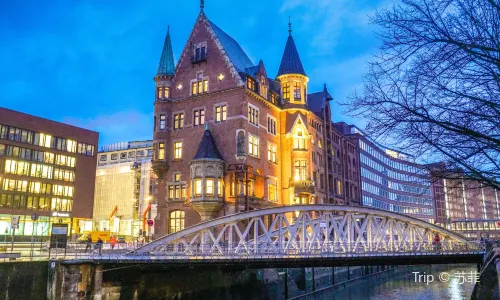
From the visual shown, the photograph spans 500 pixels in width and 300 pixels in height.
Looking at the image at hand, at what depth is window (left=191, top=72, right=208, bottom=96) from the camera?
1834 inches

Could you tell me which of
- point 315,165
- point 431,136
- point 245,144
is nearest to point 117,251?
point 245,144

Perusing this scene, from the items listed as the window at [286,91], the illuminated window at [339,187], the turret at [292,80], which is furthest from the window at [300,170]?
the illuminated window at [339,187]

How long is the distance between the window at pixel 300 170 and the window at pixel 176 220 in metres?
12.7

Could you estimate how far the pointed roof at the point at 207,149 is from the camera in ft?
138

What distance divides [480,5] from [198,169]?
35.2m

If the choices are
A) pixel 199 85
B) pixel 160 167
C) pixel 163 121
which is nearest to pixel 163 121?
pixel 163 121

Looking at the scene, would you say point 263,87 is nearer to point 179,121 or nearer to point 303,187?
point 179,121

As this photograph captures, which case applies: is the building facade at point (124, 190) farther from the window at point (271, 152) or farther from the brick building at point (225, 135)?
the window at point (271, 152)

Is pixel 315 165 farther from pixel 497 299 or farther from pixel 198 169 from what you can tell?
pixel 497 299

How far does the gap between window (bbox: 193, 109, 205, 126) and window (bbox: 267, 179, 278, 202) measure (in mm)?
9434

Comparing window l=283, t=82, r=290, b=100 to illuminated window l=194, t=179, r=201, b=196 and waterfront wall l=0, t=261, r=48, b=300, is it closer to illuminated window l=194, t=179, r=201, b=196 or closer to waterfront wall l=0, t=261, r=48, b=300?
illuminated window l=194, t=179, r=201, b=196

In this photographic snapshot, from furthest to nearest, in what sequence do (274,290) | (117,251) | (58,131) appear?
(58,131) → (274,290) → (117,251)

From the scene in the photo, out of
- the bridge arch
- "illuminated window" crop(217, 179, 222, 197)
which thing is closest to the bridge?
the bridge arch

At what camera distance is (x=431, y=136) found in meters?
8.45
